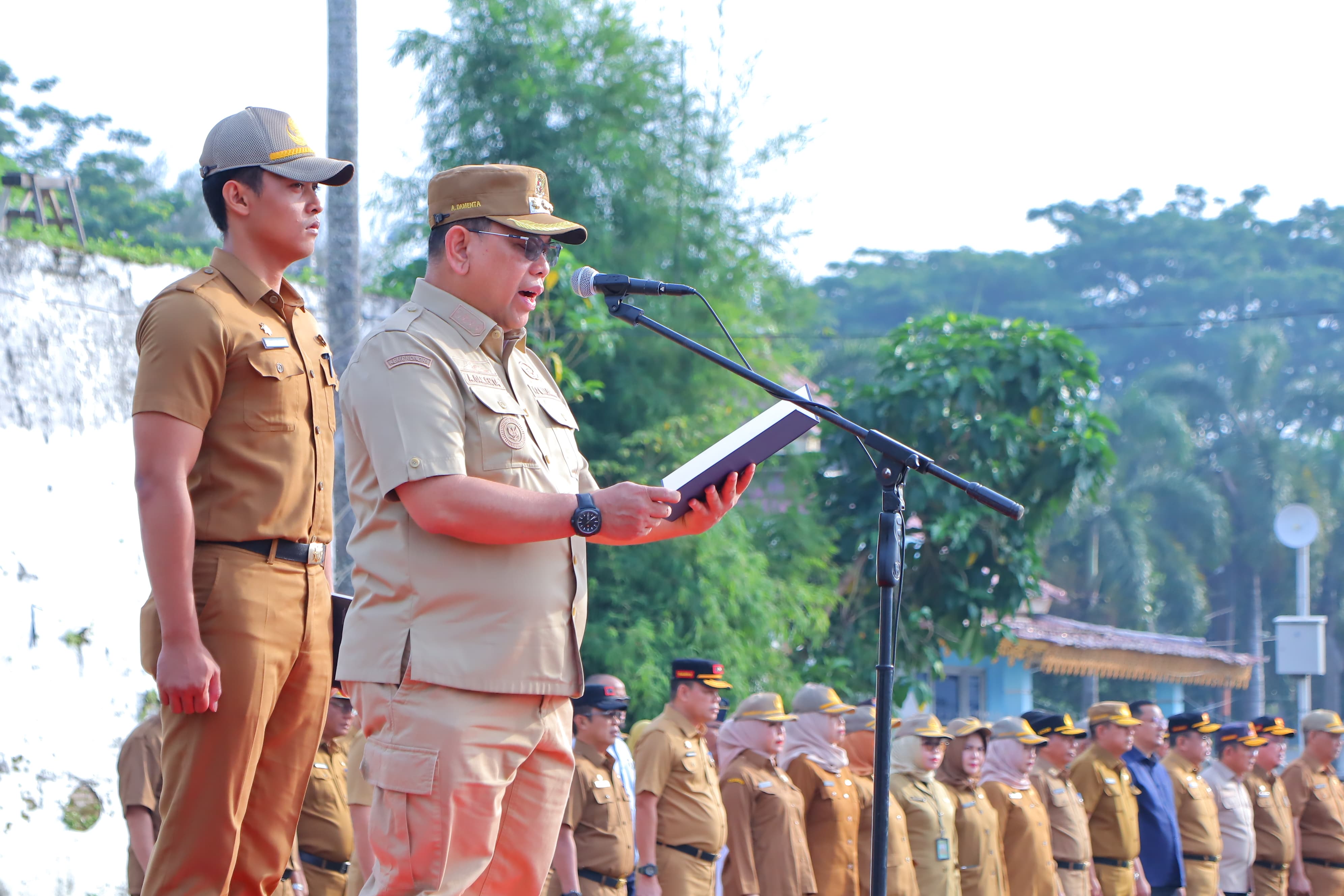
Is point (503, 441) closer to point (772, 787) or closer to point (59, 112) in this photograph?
point (772, 787)

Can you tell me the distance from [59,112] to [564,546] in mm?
21913

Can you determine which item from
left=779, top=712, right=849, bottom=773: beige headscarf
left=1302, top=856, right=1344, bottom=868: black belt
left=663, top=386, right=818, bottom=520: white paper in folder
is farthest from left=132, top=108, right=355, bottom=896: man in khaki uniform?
left=1302, top=856, right=1344, bottom=868: black belt

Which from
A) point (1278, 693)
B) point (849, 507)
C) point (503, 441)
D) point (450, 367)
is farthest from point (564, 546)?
point (1278, 693)

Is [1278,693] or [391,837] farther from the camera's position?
[1278,693]

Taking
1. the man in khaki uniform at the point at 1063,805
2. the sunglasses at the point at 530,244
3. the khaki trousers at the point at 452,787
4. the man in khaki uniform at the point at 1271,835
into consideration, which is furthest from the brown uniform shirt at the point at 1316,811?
the sunglasses at the point at 530,244

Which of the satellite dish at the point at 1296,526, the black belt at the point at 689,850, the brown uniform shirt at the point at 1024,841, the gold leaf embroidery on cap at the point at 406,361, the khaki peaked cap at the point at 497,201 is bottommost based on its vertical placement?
the brown uniform shirt at the point at 1024,841

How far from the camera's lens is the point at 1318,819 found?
1205cm

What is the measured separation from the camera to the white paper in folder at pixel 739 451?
8.98ft

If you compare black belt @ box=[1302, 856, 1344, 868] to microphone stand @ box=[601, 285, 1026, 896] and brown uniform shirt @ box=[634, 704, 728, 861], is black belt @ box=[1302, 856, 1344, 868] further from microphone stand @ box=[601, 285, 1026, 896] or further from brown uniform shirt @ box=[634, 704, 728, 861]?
microphone stand @ box=[601, 285, 1026, 896]

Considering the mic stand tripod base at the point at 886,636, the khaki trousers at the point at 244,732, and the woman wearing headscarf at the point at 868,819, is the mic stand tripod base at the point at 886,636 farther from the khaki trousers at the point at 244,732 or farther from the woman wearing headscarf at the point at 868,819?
the woman wearing headscarf at the point at 868,819

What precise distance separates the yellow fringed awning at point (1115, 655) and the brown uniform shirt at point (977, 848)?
416 inches

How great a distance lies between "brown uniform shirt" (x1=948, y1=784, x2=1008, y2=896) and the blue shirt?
6.29 ft

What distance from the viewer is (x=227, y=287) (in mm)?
2820

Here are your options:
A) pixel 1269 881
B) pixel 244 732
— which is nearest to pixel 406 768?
pixel 244 732
